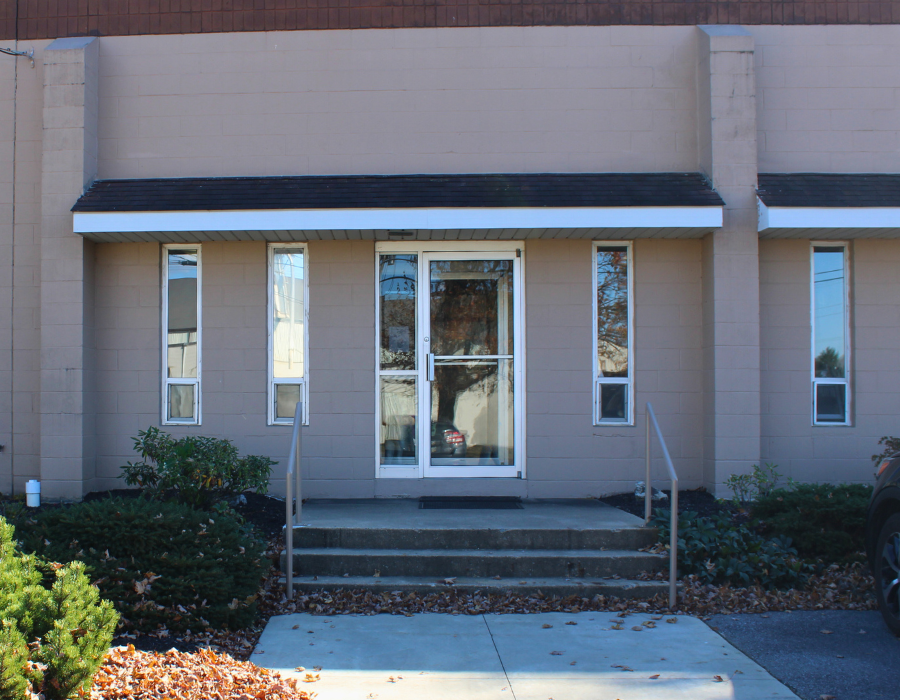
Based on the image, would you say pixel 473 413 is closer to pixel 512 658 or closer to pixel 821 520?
pixel 821 520

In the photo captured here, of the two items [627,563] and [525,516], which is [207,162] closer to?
[525,516]

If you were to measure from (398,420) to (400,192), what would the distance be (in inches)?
88.1

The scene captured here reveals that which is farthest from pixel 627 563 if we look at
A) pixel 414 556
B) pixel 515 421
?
pixel 515 421

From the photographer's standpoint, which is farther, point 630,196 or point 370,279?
point 370,279

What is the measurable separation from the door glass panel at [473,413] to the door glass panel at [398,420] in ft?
0.66

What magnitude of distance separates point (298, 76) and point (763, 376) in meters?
5.54

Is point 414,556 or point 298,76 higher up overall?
point 298,76

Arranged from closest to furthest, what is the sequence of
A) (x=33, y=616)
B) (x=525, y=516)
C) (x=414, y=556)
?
1. (x=33, y=616)
2. (x=414, y=556)
3. (x=525, y=516)

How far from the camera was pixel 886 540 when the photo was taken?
444 cm

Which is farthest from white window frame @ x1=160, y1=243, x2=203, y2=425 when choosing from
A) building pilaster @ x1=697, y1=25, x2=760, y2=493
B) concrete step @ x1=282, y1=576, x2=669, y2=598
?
building pilaster @ x1=697, y1=25, x2=760, y2=493

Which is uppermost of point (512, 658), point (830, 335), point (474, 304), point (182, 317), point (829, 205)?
point (829, 205)

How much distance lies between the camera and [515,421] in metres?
7.12

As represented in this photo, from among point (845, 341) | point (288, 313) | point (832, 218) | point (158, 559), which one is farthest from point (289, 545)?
point (845, 341)

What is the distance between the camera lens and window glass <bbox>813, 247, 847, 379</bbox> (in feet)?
23.4
